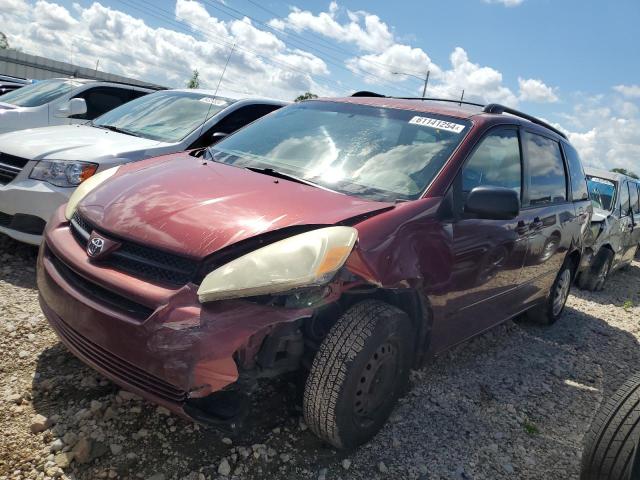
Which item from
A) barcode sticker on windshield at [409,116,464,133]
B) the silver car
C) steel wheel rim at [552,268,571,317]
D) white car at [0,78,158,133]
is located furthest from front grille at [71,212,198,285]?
the silver car

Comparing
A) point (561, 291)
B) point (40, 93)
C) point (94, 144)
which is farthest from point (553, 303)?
point (40, 93)

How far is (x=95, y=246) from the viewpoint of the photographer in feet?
7.12

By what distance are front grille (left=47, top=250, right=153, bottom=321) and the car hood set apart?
194cm

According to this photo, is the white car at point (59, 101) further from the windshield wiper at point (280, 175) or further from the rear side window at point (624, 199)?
the rear side window at point (624, 199)

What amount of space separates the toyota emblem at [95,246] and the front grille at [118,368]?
1.11ft

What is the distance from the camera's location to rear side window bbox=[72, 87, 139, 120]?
7070 millimetres

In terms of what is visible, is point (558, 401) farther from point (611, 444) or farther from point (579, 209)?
point (579, 209)

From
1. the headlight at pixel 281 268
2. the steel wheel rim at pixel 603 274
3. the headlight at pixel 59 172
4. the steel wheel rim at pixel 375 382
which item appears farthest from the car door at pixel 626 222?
the headlight at pixel 59 172

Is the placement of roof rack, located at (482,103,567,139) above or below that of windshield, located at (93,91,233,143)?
above

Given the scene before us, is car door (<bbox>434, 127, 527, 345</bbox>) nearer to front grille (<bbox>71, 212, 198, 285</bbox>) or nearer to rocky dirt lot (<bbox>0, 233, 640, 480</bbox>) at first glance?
rocky dirt lot (<bbox>0, 233, 640, 480</bbox>)

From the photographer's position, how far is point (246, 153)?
3086 millimetres

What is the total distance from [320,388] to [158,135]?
3473 millimetres

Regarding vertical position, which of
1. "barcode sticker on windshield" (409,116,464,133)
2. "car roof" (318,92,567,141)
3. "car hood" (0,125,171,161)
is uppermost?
"car roof" (318,92,567,141)

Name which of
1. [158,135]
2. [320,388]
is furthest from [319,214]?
[158,135]
